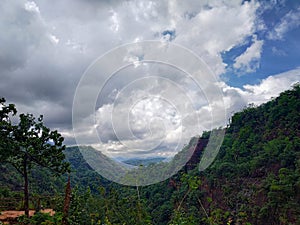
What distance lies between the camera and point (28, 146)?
31.3 feet

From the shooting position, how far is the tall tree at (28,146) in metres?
9.17

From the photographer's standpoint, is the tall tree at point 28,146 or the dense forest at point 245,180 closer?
the tall tree at point 28,146

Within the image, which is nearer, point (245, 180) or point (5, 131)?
point (5, 131)

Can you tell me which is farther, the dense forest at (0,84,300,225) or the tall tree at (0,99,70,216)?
the dense forest at (0,84,300,225)

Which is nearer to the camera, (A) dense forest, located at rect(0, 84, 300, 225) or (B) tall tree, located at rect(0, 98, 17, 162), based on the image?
(B) tall tree, located at rect(0, 98, 17, 162)

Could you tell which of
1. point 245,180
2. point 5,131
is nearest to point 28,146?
point 5,131

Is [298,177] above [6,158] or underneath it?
underneath

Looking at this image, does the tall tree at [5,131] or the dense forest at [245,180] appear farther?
the dense forest at [245,180]

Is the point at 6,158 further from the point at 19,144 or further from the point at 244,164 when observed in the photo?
the point at 244,164

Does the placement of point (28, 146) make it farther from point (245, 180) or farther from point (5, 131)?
point (245, 180)

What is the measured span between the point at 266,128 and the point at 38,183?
2679cm

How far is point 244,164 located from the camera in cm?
2875

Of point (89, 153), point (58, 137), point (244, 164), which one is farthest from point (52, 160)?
point (244, 164)

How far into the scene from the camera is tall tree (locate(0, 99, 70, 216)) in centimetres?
917
